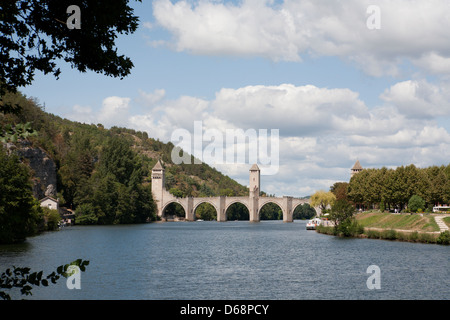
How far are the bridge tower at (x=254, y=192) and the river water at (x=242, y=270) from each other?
81.5 m

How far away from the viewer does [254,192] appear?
Answer: 13300cm

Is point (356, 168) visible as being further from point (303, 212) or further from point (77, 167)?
point (77, 167)

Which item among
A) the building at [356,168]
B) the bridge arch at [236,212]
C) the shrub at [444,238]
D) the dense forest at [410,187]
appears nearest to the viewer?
the shrub at [444,238]

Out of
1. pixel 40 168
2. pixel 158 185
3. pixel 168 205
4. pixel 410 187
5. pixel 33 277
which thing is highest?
pixel 158 185

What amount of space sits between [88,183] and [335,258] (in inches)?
2564

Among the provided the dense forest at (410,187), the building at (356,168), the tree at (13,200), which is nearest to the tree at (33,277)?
the tree at (13,200)

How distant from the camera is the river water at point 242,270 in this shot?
24.1 metres

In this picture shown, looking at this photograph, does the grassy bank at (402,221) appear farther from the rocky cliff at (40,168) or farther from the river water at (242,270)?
the rocky cliff at (40,168)

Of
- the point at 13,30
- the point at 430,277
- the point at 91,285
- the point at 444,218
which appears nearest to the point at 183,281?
the point at 91,285

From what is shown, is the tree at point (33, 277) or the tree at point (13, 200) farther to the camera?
the tree at point (13, 200)

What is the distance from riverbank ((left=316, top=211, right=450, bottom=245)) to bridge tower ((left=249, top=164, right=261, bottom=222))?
63.0 metres

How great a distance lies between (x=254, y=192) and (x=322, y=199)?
27.8 m

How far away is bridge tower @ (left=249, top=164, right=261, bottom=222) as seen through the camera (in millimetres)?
130875
